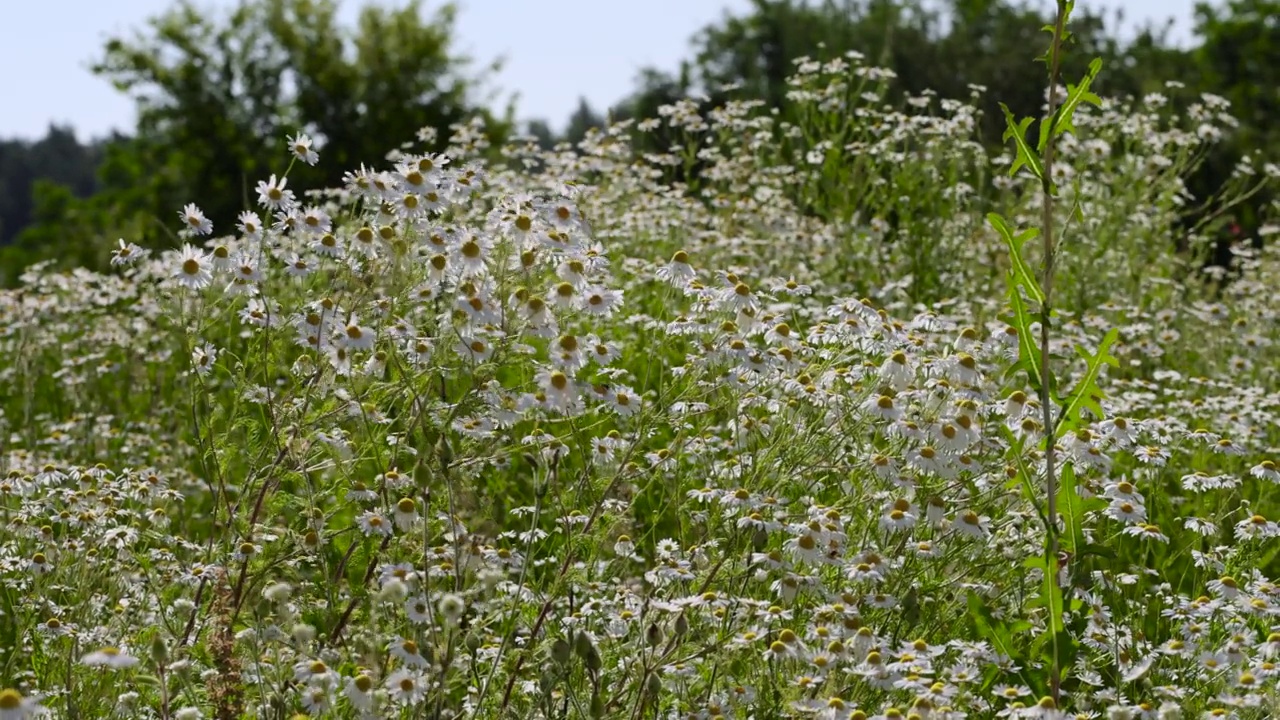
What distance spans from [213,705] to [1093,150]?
702cm

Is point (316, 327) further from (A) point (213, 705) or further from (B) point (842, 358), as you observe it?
(B) point (842, 358)

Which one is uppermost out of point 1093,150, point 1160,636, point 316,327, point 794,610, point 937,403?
point 1093,150

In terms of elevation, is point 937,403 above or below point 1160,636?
above

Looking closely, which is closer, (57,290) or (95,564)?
(95,564)

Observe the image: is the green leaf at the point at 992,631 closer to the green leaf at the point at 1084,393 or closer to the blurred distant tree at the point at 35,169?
the green leaf at the point at 1084,393

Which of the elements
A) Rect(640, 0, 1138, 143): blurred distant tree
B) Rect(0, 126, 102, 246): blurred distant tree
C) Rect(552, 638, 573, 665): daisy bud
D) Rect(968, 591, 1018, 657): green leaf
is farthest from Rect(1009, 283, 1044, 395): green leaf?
Rect(0, 126, 102, 246): blurred distant tree

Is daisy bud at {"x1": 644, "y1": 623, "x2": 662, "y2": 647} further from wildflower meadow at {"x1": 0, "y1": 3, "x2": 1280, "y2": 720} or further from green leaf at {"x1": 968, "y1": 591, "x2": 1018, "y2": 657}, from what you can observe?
green leaf at {"x1": 968, "y1": 591, "x2": 1018, "y2": 657}

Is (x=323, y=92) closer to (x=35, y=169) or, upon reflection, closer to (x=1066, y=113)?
(x=1066, y=113)

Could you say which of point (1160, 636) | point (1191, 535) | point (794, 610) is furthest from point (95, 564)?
point (1191, 535)

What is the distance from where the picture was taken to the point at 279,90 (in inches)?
942

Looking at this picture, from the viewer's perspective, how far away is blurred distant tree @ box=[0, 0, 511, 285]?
23.2m

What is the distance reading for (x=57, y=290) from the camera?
9320 mm

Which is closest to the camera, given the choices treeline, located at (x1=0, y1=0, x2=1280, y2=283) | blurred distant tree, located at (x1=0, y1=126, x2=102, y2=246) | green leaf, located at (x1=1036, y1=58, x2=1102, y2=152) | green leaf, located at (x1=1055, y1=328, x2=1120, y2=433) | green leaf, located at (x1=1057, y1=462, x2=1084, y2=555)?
green leaf, located at (x1=1036, y1=58, x2=1102, y2=152)

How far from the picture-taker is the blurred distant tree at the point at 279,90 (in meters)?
23.2
